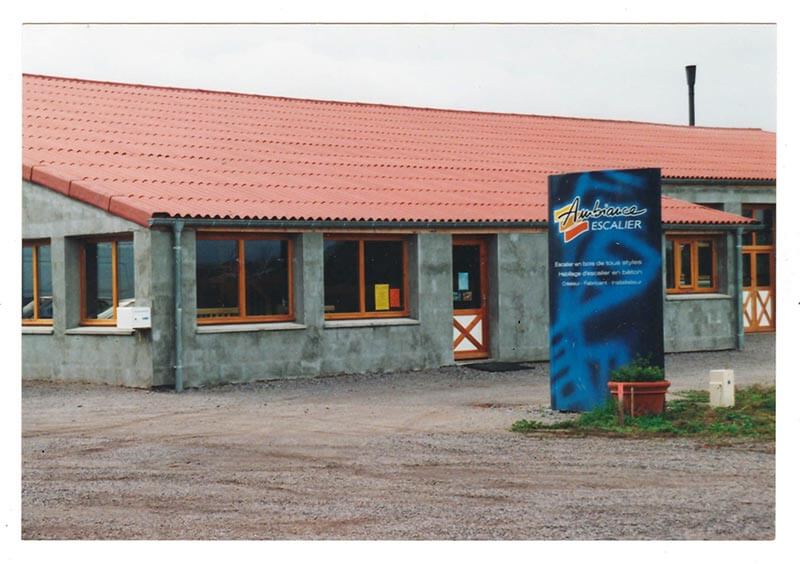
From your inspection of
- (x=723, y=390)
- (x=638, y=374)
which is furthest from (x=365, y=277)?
(x=638, y=374)

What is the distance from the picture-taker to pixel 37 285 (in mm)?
23109

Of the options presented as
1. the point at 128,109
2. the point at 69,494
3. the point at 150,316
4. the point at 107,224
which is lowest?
the point at 69,494

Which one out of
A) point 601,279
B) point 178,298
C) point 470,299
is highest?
point 601,279

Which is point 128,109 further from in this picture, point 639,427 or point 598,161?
point 639,427

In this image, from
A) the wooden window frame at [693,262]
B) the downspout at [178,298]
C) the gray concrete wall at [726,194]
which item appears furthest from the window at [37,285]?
the gray concrete wall at [726,194]

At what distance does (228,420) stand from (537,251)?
32.3ft

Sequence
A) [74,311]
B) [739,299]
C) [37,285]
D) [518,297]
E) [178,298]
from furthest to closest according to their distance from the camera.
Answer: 1. [739,299]
2. [518,297]
3. [37,285]
4. [74,311]
5. [178,298]

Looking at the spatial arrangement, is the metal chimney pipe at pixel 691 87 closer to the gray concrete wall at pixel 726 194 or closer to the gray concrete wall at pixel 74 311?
the gray concrete wall at pixel 726 194

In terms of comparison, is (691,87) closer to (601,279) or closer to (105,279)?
(105,279)

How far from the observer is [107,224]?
21047 mm

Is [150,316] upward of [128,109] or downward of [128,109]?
downward

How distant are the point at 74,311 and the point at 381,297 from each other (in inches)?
202

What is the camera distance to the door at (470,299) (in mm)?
24422

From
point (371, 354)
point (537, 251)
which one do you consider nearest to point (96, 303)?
point (371, 354)
